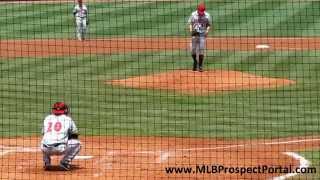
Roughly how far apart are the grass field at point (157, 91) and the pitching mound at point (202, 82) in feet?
1.35

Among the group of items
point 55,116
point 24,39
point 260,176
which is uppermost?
point 24,39

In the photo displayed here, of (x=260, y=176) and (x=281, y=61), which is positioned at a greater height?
(x=281, y=61)

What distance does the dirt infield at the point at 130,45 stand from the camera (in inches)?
1138

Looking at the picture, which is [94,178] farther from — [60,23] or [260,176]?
[60,23]

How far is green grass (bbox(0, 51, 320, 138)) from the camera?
17.4 metres

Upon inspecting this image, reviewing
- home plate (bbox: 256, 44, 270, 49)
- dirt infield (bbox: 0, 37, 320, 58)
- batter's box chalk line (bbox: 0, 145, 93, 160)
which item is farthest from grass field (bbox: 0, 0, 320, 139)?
batter's box chalk line (bbox: 0, 145, 93, 160)

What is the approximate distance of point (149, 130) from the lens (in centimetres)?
1720

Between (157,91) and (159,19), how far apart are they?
1541 cm

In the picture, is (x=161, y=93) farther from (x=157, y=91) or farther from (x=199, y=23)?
(x=199, y=23)

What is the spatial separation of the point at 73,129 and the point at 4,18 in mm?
25178

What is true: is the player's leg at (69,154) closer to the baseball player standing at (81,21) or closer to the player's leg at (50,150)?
the player's leg at (50,150)

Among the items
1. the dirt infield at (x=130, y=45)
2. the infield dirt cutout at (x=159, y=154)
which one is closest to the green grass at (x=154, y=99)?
the infield dirt cutout at (x=159, y=154)

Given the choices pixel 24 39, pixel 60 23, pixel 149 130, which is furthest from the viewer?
pixel 60 23

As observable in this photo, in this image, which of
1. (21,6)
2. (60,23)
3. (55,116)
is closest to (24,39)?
(60,23)
